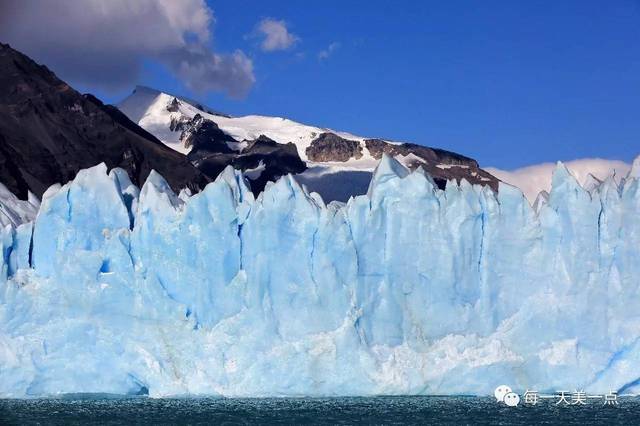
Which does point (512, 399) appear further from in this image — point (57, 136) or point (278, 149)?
point (278, 149)

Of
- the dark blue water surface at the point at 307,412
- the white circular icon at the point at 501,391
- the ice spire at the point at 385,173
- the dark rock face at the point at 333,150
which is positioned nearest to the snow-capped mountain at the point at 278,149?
the dark rock face at the point at 333,150

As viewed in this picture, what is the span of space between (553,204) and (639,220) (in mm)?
2223

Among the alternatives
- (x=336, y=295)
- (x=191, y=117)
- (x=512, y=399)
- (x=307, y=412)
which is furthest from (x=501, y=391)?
(x=191, y=117)

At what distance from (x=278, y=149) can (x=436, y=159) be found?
18.8 metres

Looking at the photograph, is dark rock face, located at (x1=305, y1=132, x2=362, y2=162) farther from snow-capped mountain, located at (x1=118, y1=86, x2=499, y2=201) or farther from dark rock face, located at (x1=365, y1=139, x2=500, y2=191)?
dark rock face, located at (x1=365, y1=139, x2=500, y2=191)

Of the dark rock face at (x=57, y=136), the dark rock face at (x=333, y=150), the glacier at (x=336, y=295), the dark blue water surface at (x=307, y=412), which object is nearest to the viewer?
the dark blue water surface at (x=307, y=412)

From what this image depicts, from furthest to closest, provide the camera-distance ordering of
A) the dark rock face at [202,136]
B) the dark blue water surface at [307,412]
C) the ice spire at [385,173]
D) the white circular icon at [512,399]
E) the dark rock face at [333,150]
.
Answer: the dark rock face at [333,150]
the dark rock face at [202,136]
the ice spire at [385,173]
the white circular icon at [512,399]
the dark blue water surface at [307,412]

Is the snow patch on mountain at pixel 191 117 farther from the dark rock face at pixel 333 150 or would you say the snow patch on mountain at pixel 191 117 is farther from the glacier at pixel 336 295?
the glacier at pixel 336 295

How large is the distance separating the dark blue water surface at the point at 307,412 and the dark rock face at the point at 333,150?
3378 inches

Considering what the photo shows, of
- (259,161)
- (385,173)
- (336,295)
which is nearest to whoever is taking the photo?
(336,295)

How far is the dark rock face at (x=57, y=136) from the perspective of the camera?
68812 mm

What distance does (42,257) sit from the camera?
29.7m

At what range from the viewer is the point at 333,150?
116 meters

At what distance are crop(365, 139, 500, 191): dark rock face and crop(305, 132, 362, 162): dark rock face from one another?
185 cm
